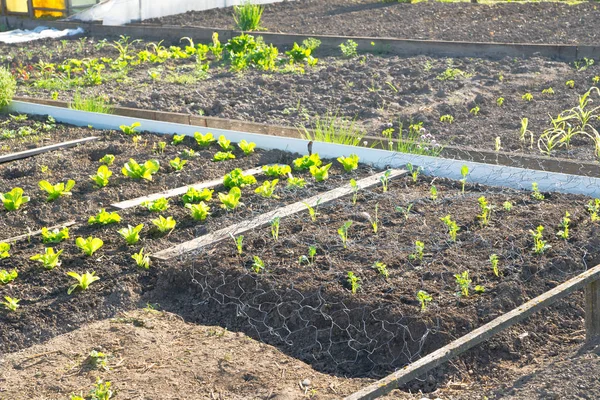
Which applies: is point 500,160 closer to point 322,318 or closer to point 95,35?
point 322,318

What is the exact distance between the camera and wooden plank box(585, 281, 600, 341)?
11.0 feet

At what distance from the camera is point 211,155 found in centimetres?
586

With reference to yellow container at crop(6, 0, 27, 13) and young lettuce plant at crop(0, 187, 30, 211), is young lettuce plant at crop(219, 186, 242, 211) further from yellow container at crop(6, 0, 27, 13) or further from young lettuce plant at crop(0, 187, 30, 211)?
yellow container at crop(6, 0, 27, 13)

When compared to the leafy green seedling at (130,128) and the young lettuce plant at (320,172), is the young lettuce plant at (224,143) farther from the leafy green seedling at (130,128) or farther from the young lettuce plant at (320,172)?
the young lettuce plant at (320,172)

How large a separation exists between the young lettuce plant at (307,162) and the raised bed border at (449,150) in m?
0.64

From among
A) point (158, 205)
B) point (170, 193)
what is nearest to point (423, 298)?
point (158, 205)

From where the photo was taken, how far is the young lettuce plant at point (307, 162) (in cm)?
536

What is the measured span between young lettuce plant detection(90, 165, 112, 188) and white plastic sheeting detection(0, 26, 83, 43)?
701cm

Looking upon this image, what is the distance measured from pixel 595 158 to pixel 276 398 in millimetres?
3211

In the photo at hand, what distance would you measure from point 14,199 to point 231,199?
129 cm

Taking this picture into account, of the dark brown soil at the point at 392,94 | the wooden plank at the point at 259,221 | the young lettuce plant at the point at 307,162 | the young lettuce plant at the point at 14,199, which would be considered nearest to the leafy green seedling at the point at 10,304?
the wooden plank at the point at 259,221

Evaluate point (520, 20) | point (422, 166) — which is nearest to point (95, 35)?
point (520, 20)

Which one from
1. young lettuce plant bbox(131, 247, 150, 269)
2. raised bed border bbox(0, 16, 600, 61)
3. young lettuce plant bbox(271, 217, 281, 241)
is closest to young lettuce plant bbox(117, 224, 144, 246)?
young lettuce plant bbox(131, 247, 150, 269)

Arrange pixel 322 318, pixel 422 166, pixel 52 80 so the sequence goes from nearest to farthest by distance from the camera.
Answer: pixel 322 318, pixel 422 166, pixel 52 80
